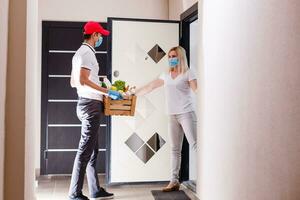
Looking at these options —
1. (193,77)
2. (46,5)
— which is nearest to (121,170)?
(193,77)

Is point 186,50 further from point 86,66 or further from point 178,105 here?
point 86,66

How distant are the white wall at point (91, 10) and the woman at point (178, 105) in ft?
4.22

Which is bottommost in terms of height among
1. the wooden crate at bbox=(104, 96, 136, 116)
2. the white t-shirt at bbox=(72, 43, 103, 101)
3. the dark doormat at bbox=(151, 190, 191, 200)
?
the dark doormat at bbox=(151, 190, 191, 200)

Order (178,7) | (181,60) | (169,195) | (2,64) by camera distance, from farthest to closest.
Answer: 1. (178,7)
2. (181,60)
3. (169,195)
4. (2,64)

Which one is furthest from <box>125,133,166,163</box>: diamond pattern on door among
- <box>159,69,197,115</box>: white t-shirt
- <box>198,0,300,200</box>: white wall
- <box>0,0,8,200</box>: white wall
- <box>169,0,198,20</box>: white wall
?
<box>0,0,8,200</box>: white wall

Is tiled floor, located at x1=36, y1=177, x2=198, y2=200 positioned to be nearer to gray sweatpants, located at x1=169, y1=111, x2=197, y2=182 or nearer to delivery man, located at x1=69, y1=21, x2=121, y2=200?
gray sweatpants, located at x1=169, y1=111, x2=197, y2=182

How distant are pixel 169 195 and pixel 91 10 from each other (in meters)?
2.44

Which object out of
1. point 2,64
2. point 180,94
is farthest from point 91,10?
point 2,64

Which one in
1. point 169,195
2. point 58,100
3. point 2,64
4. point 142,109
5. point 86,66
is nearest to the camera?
point 2,64

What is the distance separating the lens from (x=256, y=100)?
7.93 feet

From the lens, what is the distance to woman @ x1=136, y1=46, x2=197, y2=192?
14.3ft

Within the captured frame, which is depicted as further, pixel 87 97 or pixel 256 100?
pixel 87 97

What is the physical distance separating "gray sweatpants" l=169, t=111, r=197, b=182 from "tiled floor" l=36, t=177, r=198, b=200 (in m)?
0.28

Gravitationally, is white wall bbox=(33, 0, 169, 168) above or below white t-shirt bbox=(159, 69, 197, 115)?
above
